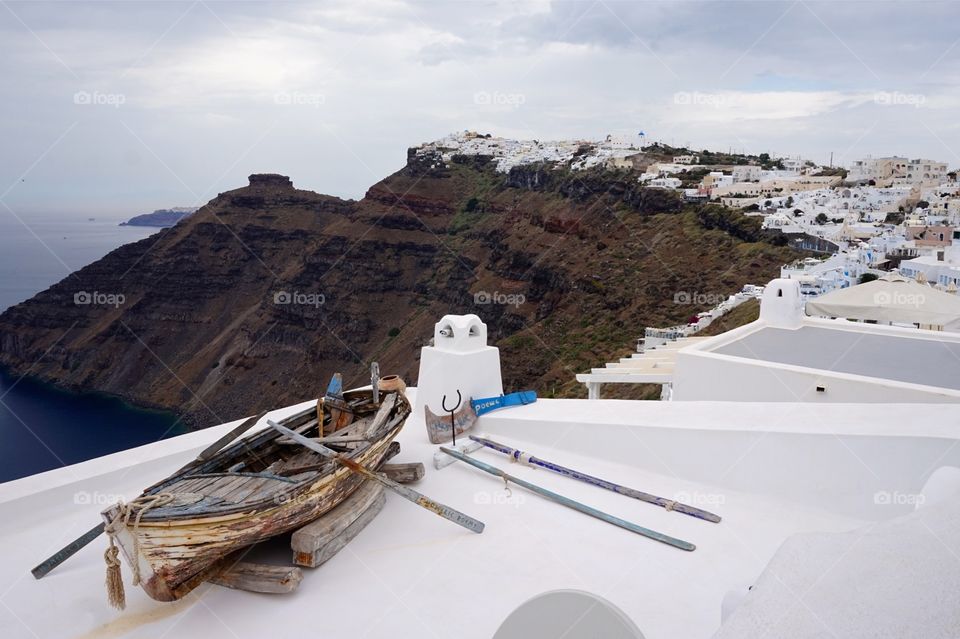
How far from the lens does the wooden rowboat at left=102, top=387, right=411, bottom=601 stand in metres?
2.82

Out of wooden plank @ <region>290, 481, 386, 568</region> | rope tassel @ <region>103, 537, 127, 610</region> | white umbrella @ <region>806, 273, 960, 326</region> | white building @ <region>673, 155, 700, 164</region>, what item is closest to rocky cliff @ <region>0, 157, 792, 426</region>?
white building @ <region>673, 155, 700, 164</region>

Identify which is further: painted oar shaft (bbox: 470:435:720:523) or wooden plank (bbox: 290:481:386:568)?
painted oar shaft (bbox: 470:435:720:523)

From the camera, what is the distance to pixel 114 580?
9.39 feet

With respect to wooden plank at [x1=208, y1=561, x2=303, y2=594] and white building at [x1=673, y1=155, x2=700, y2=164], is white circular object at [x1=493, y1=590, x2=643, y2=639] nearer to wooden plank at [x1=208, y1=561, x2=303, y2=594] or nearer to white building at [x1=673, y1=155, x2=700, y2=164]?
wooden plank at [x1=208, y1=561, x2=303, y2=594]

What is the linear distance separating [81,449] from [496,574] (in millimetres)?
40137

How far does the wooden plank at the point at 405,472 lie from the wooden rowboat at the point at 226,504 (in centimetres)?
27

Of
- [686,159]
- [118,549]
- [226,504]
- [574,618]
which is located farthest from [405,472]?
[686,159]

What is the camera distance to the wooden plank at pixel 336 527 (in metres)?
3.31

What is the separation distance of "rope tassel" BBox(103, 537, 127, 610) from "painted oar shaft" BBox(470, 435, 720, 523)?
8.31ft

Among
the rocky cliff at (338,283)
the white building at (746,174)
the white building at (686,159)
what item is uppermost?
the white building at (686,159)

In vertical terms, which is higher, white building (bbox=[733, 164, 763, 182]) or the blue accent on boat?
white building (bbox=[733, 164, 763, 182])

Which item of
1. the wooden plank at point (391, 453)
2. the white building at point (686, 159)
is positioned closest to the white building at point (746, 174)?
the white building at point (686, 159)

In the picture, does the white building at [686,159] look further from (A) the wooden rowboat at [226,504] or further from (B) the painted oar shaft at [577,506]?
(A) the wooden rowboat at [226,504]

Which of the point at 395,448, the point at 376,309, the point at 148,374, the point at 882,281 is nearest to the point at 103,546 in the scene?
the point at 395,448
